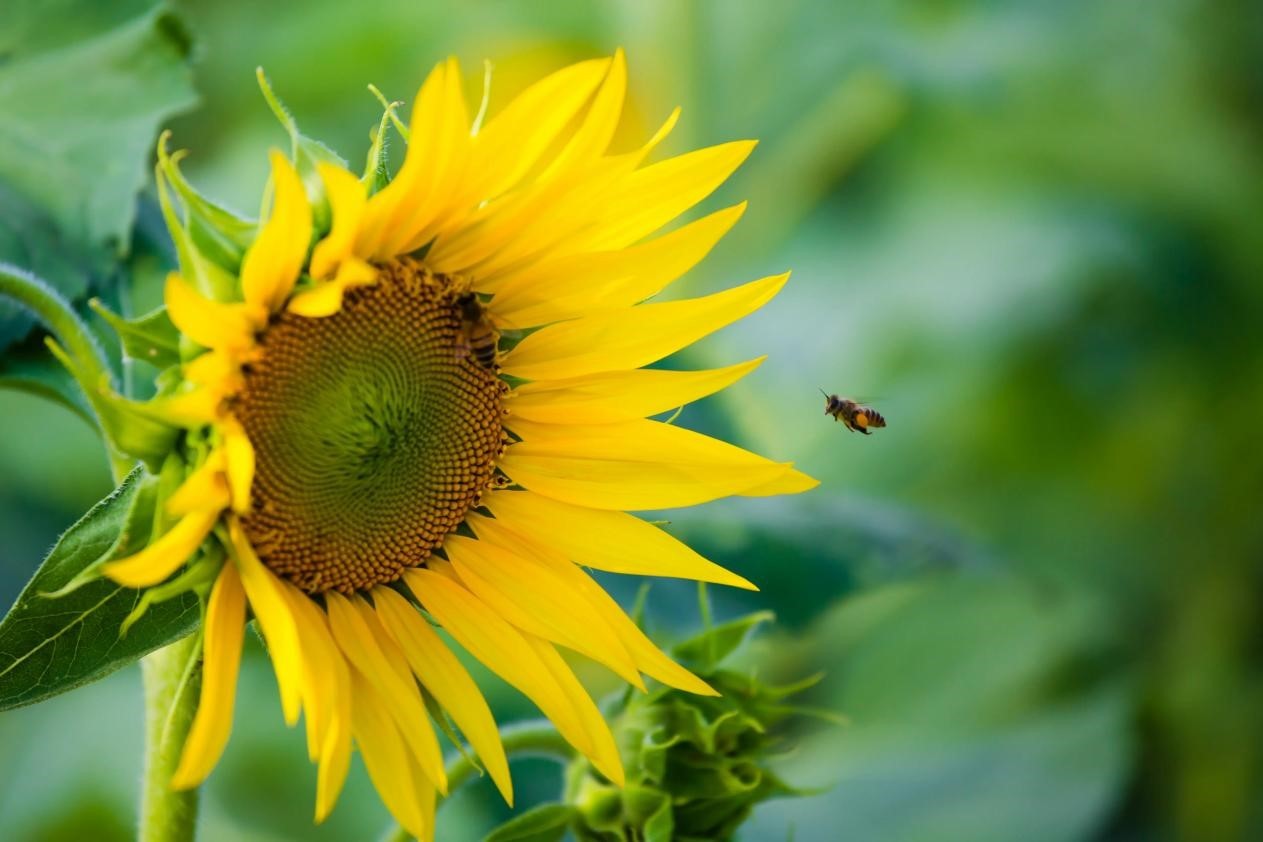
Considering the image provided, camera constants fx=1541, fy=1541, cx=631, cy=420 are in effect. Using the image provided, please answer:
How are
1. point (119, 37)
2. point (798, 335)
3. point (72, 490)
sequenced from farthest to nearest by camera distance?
1. point (798, 335)
2. point (72, 490)
3. point (119, 37)

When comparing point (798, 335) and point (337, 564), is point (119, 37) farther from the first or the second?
point (798, 335)

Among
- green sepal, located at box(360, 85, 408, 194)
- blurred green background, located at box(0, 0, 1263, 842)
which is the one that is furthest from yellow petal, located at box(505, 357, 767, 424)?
blurred green background, located at box(0, 0, 1263, 842)

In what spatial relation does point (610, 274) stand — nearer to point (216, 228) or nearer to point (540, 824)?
point (216, 228)

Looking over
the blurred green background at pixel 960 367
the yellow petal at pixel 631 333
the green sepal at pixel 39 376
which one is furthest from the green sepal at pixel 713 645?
the blurred green background at pixel 960 367

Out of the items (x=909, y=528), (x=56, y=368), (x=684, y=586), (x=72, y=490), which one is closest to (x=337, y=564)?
(x=56, y=368)

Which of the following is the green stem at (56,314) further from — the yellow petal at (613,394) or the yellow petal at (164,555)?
the yellow petal at (613,394)

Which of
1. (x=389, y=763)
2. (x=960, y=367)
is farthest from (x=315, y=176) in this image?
(x=960, y=367)
